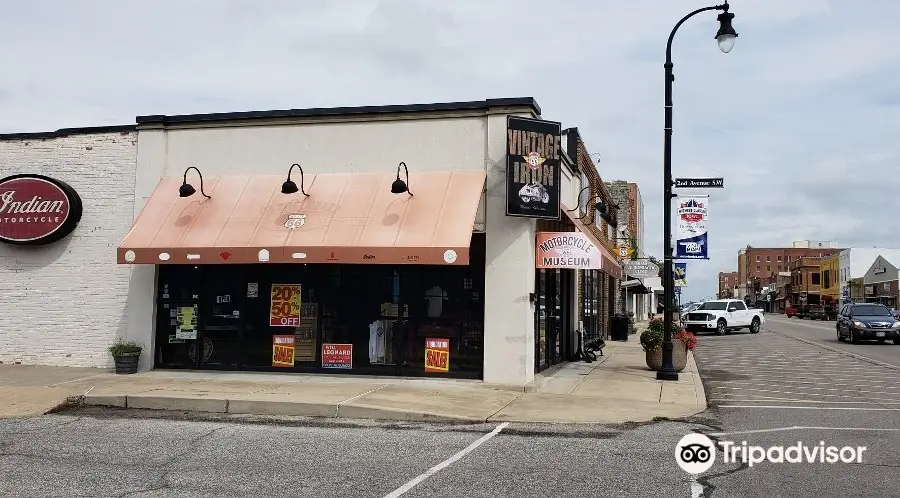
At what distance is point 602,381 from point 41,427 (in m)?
9.87

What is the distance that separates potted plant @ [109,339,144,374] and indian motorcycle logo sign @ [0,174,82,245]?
293cm

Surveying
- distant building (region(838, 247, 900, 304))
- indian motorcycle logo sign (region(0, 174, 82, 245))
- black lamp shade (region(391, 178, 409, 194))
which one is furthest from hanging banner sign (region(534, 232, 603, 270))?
distant building (region(838, 247, 900, 304))

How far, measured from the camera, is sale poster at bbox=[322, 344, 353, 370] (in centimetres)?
1473

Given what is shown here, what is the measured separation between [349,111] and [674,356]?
903cm

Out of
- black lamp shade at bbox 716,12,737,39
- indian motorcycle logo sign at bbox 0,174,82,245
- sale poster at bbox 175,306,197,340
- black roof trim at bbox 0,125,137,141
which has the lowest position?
sale poster at bbox 175,306,197,340

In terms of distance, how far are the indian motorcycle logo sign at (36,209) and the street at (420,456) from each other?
19.8 feet

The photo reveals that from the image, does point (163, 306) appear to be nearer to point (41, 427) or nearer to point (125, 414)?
point (125, 414)

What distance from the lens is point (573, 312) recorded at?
66.2 ft

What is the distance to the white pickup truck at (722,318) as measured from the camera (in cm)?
4066

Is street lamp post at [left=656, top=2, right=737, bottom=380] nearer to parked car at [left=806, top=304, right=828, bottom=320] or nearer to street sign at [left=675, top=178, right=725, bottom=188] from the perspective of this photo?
street sign at [left=675, top=178, right=725, bottom=188]

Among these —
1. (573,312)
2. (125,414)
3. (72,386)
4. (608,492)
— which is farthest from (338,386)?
(573,312)

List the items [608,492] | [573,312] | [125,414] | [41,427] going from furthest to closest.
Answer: [573,312] → [125,414] → [41,427] → [608,492]

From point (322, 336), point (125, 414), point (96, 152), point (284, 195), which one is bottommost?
point (125, 414)

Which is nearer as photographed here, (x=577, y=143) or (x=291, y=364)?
(x=291, y=364)
